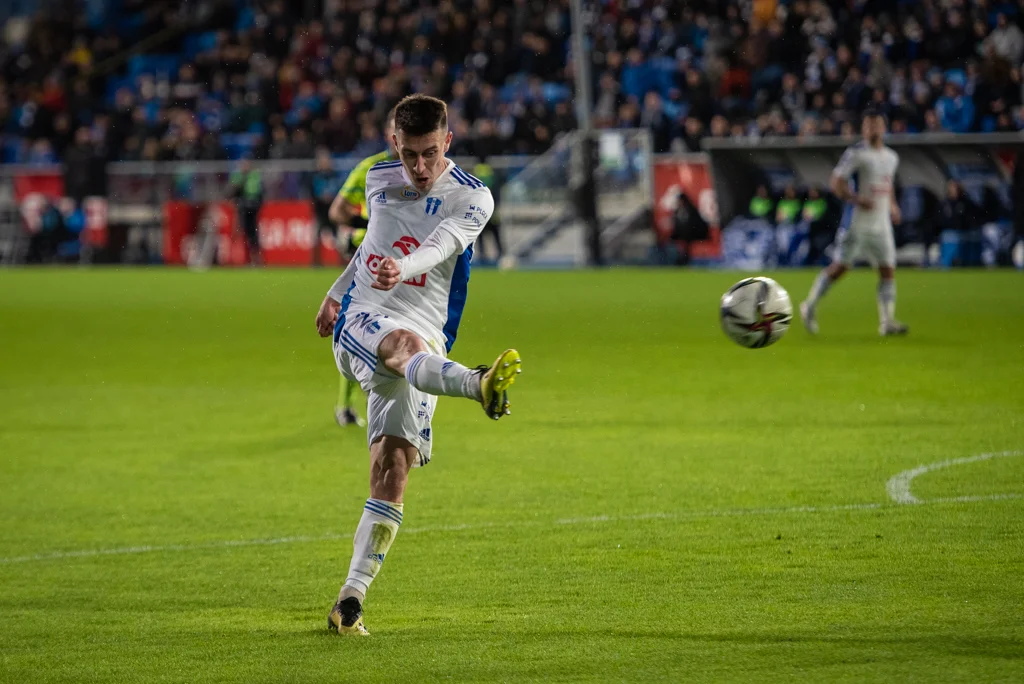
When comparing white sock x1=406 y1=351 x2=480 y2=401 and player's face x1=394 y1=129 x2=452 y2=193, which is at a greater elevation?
player's face x1=394 y1=129 x2=452 y2=193

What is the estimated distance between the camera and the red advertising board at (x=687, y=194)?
28.4 m

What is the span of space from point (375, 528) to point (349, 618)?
337mm

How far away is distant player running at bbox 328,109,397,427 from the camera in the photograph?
10664 mm

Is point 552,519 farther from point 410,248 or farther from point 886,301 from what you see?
point 886,301

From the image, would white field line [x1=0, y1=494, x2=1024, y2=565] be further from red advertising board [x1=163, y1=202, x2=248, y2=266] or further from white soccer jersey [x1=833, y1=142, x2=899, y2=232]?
red advertising board [x1=163, y1=202, x2=248, y2=266]

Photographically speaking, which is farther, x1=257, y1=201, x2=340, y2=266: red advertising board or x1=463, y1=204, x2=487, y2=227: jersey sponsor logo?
x1=257, y1=201, x2=340, y2=266: red advertising board

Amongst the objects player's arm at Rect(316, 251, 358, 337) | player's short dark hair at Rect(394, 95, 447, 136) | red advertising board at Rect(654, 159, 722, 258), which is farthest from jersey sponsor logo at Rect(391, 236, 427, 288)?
red advertising board at Rect(654, 159, 722, 258)

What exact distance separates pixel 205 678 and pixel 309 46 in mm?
34169

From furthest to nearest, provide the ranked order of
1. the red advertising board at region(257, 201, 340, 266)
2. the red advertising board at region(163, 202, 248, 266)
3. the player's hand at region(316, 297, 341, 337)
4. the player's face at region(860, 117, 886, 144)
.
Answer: the red advertising board at region(163, 202, 248, 266) → the red advertising board at region(257, 201, 340, 266) → the player's face at region(860, 117, 886, 144) → the player's hand at region(316, 297, 341, 337)

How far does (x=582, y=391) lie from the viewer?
43.6ft

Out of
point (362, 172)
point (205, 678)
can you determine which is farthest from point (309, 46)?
point (205, 678)

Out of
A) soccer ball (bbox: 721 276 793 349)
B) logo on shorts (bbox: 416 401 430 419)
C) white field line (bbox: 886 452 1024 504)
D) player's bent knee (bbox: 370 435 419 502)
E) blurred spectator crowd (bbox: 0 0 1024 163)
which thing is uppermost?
blurred spectator crowd (bbox: 0 0 1024 163)

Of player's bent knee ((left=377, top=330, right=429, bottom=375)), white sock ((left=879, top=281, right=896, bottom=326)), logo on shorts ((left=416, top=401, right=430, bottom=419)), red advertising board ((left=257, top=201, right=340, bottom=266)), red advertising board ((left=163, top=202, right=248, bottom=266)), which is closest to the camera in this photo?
player's bent knee ((left=377, top=330, right=429, bottom=375))

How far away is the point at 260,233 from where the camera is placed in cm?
3406
